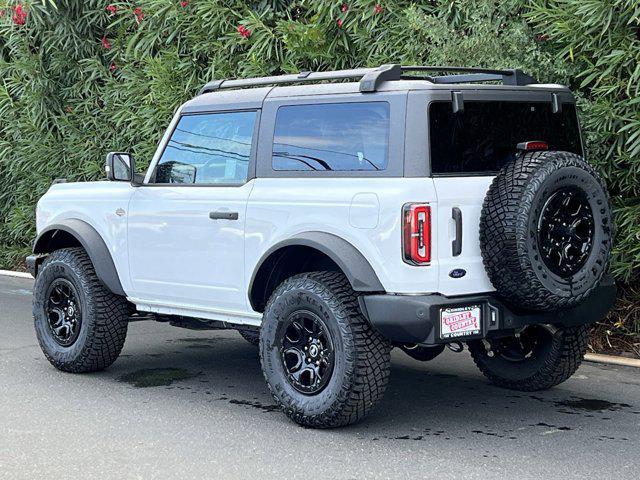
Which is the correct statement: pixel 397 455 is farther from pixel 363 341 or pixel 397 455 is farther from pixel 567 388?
pixel 567 388

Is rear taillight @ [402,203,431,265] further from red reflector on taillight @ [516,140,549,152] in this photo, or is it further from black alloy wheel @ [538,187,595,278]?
red reflector on taillight @ [516,140,549,152]

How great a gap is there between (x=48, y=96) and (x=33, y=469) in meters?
9.37

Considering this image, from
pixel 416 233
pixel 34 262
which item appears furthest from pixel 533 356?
pixel 34 262

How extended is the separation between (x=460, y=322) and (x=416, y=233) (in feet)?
1.71

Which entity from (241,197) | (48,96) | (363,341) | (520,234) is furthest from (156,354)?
(48,96)

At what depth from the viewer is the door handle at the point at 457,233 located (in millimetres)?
5801

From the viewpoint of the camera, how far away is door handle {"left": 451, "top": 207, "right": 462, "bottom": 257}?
580 centimetres

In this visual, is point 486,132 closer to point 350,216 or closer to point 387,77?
point 387,77

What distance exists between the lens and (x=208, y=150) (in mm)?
7082

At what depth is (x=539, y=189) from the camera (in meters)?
5.76

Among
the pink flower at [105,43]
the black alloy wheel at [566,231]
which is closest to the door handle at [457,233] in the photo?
the black alloy wheel at [566,231]

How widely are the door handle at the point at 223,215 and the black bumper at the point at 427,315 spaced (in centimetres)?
112

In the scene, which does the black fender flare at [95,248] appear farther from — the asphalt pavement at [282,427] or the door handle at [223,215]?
the door handle at [223,215]

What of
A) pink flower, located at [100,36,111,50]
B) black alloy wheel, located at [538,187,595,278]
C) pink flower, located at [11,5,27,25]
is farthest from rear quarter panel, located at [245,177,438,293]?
pink flower, located at [11,5,27,25]
